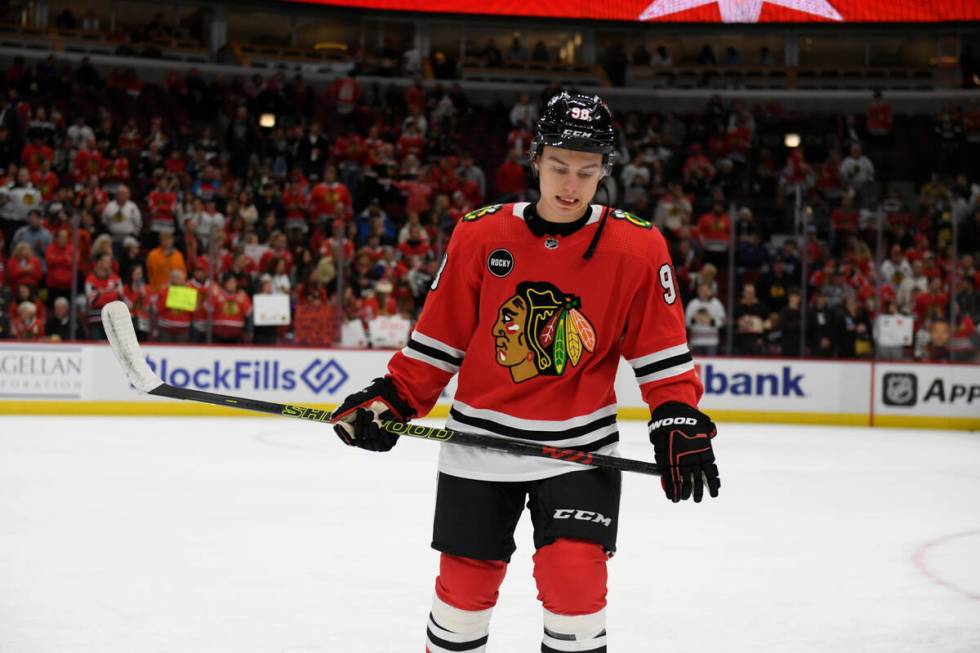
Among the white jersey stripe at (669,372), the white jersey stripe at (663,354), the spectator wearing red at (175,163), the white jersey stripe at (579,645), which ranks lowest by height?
the white jersey stripe at (579,645)

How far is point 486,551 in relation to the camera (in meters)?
2.43

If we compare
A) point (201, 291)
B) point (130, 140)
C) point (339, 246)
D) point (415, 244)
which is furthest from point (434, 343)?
point (130, 140)

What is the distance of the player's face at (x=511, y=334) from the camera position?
2.48 meters

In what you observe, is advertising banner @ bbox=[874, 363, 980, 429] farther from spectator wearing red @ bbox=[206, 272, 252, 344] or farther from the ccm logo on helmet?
the ccm logo on helmet

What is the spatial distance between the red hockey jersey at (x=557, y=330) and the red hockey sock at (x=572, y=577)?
6.3 inches

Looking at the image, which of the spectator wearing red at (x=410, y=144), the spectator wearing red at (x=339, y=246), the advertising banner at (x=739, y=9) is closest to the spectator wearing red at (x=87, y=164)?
the spectator wearing red at (x=339, y=246)

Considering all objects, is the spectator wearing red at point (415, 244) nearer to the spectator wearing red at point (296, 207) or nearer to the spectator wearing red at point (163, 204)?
the spectator wearing red at point (296, 207)

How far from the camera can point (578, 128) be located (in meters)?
2.47

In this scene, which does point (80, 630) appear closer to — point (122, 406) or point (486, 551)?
point (486, 551)

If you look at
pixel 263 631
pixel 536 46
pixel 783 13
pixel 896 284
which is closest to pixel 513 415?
pixel 263 631

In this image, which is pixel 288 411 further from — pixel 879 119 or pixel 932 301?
pixel 879 119

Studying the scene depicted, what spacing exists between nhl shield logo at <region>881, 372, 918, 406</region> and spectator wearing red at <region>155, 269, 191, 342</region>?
648 centimetres

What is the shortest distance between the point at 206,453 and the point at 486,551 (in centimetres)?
603

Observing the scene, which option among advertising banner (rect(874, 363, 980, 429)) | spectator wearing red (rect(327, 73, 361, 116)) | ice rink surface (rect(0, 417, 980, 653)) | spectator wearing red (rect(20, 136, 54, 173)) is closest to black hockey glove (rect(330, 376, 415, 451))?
ice rink surface (rect(0, 417, 980, 653))
